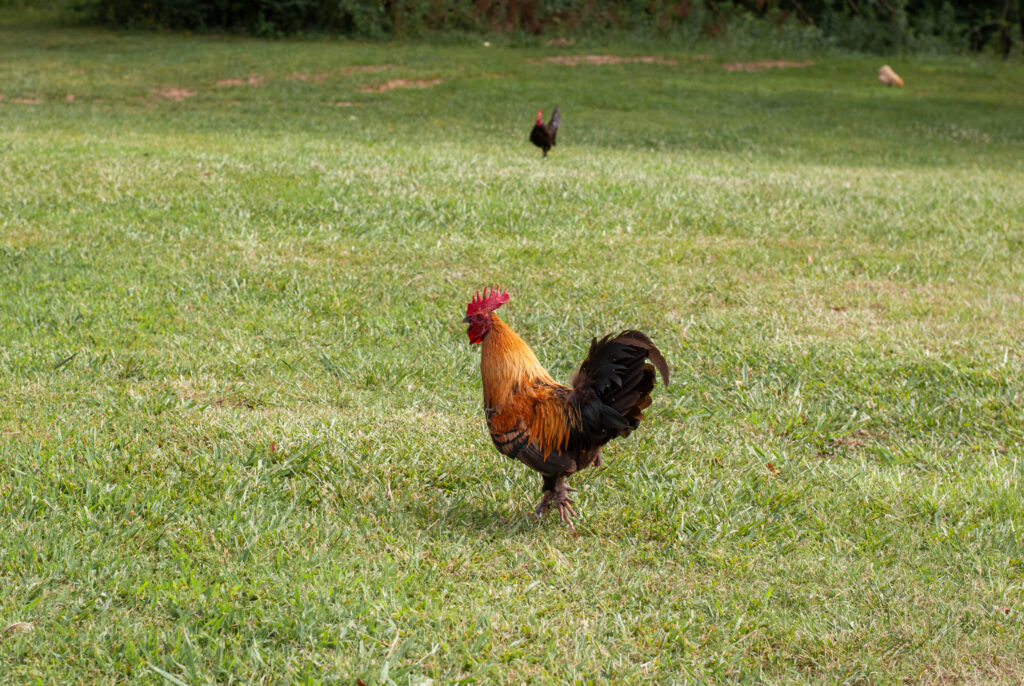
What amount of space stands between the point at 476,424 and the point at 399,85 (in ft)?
53.1

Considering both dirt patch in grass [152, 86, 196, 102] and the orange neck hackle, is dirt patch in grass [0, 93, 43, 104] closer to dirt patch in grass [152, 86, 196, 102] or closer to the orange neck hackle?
dirt patch in grass [152, 86, 196, 102]

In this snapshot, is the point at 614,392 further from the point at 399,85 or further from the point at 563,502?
the point at 399,85

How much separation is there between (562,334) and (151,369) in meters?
2.47

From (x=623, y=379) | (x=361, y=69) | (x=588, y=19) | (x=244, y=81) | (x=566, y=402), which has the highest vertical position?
(x=588, y=19)

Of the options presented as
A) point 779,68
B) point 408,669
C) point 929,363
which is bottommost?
point 408,669

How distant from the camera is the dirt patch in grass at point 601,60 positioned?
23608 millimetres

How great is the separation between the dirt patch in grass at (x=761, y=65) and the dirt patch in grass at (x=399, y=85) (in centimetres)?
784

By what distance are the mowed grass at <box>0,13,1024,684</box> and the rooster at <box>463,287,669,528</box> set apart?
384 mm

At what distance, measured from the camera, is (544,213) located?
8.70 metres

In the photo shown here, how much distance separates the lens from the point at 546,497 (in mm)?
4004

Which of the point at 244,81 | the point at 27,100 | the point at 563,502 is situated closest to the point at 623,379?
the point at 563,502

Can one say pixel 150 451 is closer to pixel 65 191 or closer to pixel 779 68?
pixel 65 191

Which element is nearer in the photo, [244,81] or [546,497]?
[546,497]

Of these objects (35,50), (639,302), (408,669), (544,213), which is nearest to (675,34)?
(35,50)
